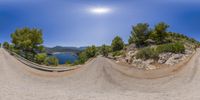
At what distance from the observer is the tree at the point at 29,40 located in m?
48.5

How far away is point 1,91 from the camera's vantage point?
1205 centimetres

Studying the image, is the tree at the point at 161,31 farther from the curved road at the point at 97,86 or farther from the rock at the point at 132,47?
the curved road at the point at 97,86

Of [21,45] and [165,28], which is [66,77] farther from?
[165,28]

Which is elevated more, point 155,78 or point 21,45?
point 21,45

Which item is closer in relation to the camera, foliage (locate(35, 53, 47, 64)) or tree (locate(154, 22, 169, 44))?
foliage (locate(35, 53, 47, 64))

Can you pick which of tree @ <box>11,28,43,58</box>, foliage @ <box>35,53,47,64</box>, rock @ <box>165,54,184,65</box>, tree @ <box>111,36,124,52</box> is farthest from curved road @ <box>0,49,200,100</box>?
tree @ <box>111,36,124,52</box>

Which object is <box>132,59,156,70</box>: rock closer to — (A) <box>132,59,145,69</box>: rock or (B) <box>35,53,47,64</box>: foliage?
(A) <box>132,59,145,69</box>: rock

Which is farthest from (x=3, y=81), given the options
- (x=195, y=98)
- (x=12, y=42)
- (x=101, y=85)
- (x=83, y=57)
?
(x=83, y=57)

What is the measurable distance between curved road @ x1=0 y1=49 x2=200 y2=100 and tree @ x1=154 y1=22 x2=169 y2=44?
1959 inches

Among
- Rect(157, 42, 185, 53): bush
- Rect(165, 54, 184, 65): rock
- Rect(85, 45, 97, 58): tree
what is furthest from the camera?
Rect(85, 45, 97, 58): tree

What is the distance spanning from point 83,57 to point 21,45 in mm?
27783

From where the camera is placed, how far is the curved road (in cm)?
1182

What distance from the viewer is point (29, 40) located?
158 feet

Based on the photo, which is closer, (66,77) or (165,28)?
(66,77)
